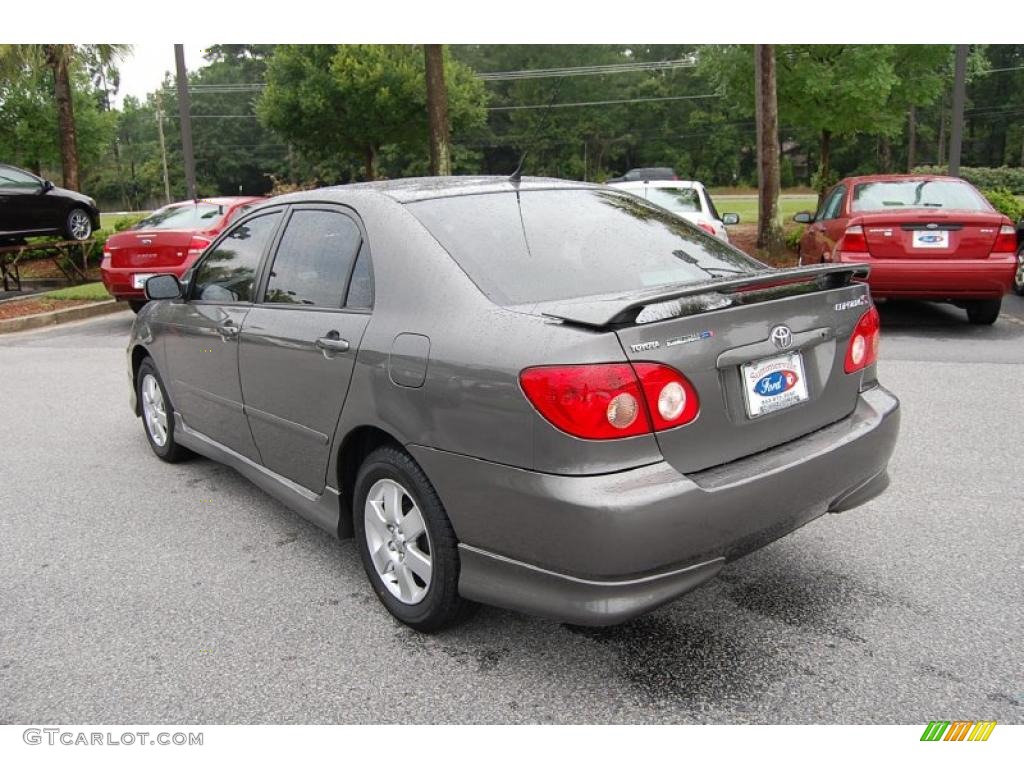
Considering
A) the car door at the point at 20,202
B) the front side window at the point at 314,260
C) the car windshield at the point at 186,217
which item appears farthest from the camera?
the car door at the point at 20,202

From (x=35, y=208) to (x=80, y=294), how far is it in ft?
8.60

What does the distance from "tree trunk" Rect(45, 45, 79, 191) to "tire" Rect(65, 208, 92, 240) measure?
14.6ft

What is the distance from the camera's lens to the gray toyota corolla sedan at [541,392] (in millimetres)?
2467

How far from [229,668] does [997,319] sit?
9360 millimetres

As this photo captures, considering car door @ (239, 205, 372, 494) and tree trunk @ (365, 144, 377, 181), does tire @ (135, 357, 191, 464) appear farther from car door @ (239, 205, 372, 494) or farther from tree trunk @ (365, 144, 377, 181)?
tree trunk @ (365, 144, 377, 181)

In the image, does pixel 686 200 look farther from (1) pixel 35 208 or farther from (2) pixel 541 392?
(1) pixel 35 208

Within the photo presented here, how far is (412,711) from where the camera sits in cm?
262

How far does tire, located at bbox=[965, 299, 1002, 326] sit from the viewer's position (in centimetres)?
888

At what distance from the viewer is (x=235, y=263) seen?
4.24m

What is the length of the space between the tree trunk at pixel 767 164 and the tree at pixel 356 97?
686 inches

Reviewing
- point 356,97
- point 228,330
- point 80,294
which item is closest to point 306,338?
point 228,330

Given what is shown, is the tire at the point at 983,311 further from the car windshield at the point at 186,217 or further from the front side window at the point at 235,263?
the car windshield at the point at 186,217

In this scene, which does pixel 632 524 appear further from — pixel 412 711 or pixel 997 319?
pixel 997 319
